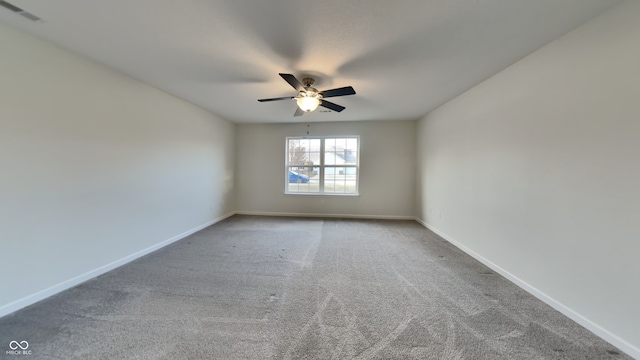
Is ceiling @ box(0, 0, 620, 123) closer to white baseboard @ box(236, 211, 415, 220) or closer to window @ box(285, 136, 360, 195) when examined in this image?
window @ box(285, 136, 360, 195)

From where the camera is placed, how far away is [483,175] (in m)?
2.93

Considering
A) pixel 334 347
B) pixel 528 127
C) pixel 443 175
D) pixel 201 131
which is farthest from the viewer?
pixel 201 131

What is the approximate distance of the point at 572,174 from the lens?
184cm

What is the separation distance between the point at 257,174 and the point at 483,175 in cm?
474

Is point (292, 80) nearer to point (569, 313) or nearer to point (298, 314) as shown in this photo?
point (298, 314)

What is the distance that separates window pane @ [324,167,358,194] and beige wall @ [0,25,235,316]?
3313mm

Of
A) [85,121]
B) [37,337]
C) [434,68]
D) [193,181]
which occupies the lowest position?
[37,337]

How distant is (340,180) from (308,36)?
3931 mm

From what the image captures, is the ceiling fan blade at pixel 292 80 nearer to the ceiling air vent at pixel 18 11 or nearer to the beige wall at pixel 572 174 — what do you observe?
the ceiling air vent at pixel 18 11

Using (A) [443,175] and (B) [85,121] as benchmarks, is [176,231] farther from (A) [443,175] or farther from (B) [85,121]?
(A) [443,175]

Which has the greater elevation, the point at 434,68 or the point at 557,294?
the point at 434,68

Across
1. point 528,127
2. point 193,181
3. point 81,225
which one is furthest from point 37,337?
point 528,127

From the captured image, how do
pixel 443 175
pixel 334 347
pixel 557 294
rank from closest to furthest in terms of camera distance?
pixel 334 347 < pixel 557 294 < pixel 443 175

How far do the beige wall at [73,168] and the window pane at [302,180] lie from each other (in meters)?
2.68
